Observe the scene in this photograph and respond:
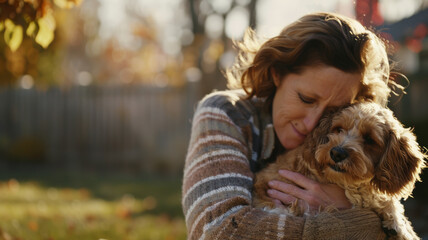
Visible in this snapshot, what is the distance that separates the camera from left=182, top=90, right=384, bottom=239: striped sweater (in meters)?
2.42

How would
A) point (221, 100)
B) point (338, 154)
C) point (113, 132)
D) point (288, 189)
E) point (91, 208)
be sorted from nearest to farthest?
point (338, 154) → point (288, 189) → point (221, 100) → point (91, 208) → point (113, 132)

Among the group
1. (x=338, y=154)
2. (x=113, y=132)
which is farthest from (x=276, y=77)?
(x=113, y=132)

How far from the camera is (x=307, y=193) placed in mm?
2859

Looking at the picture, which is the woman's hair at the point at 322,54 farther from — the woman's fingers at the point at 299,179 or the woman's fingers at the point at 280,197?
the woman's fingers at the point at 280,197

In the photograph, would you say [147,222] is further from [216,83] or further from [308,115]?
[216,83]

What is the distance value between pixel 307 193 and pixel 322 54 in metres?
0.89

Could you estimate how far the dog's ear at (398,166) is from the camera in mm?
2797

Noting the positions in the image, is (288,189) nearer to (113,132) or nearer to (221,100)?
(221,100)

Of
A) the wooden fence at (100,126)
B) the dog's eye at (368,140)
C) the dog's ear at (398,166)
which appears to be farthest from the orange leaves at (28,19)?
the wooden fence at (100,126)

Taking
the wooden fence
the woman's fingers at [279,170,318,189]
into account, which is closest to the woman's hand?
the woman's fingers at [279,170,318,189]

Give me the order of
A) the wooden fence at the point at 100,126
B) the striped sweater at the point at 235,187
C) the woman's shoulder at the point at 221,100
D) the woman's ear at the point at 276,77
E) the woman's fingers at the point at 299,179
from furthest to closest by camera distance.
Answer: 1. the wooden fence at the point at 100,126
2. the woman's ear at the point at 276,77
3. the woman's shoulder at the point at 221,100
4. the woman's fingers at the point at 299,179
5. the striped sweater at the point at 235,187

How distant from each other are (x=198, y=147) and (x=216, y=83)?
7.86 m

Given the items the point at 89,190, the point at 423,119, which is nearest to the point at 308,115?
the point at 423,119

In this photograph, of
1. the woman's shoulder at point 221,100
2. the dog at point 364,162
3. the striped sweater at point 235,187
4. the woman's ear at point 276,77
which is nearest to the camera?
the striped sweater at point 235,187
